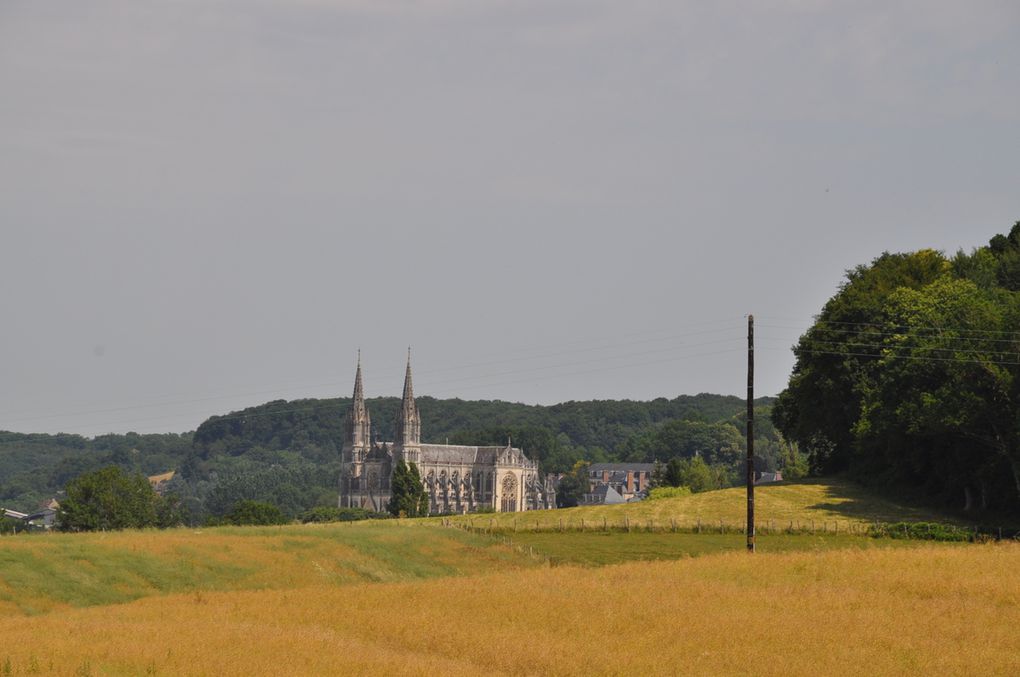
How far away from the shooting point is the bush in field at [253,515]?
139 m

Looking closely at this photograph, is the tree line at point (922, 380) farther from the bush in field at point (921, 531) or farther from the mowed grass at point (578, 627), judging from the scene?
the mowed grass at point (578, 627)

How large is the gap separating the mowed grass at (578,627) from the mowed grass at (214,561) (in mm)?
4903

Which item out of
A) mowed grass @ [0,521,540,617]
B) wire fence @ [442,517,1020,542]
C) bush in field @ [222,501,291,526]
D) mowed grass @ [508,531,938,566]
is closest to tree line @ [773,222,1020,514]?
wire fence @ [442,517,1020,542]

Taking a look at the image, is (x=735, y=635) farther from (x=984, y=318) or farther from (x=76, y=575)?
(x=984, y=318)

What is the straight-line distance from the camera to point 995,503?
85.3m

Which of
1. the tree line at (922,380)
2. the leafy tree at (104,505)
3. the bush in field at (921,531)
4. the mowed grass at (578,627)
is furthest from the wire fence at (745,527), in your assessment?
the leafy tree at (104,505)

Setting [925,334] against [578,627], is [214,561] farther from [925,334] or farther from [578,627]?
[925,334]

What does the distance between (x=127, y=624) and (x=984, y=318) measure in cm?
6163

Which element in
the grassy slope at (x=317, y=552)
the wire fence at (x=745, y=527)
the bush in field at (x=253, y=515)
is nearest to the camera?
the grassy slope at (x=317, y=552)

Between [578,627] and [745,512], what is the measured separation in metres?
52.3

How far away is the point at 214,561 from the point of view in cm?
5253

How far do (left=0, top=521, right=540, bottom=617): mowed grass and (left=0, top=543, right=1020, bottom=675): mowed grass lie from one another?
4903 mm

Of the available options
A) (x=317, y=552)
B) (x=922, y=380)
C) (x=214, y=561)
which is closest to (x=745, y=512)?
(x=922, y=380)

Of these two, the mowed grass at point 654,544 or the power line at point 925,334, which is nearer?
the mowed grass at point 654,544
